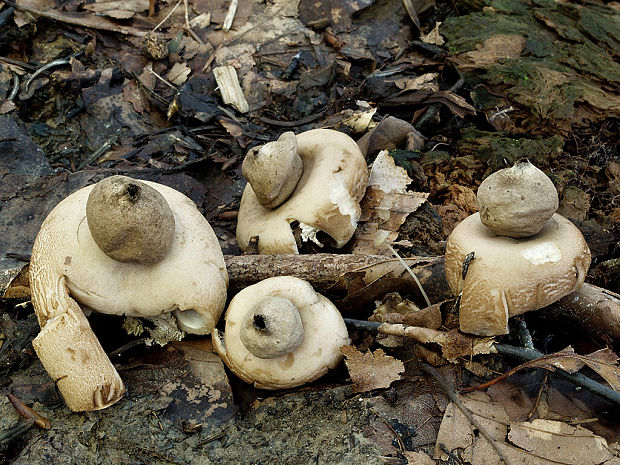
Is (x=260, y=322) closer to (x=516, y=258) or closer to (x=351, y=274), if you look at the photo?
(x=351, y=274)

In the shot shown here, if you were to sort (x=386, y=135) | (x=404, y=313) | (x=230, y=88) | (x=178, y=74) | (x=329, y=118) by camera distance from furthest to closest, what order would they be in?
(x=178, y=74) → (x=230, y=88) → (x=329, y=118) → (x=386, y=135) → (x=404, y=313)

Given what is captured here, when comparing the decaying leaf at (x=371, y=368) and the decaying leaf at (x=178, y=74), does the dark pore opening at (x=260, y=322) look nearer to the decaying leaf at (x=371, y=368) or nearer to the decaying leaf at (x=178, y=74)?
the decaying leaf at (x=371, y=368)

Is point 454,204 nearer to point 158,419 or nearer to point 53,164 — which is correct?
point 158,419

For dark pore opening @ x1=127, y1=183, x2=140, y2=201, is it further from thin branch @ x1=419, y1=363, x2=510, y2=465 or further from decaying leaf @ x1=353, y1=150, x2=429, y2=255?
thin branch @ x1=419, y1=363, x2=510, y2=465

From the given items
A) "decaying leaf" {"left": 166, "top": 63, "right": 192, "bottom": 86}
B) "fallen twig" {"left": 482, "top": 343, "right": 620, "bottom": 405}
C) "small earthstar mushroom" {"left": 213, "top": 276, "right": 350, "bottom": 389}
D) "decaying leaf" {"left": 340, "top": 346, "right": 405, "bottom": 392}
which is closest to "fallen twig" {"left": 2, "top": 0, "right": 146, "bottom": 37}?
"decaying leaf" {"left": 166, "top": 63, "right": 192, "bottom": 86}

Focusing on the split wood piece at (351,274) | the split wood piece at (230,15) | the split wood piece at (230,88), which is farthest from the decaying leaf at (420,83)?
the split wood piece at (351,274)

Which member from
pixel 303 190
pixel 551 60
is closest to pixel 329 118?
pixel 303 190
